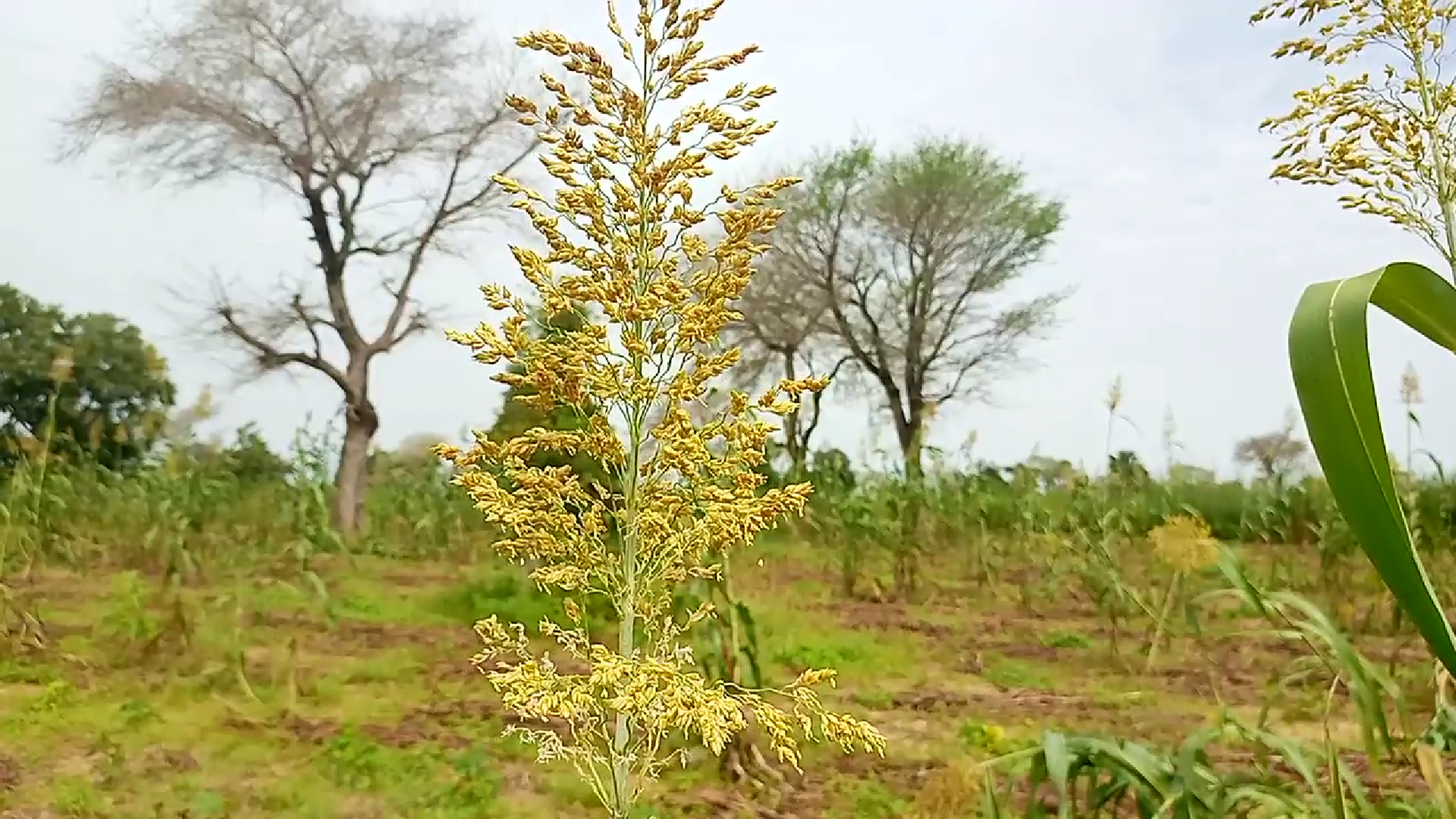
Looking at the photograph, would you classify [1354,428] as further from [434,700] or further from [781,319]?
[781,319]

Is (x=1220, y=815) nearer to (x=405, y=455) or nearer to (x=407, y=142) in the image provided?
(x=405, y=455)

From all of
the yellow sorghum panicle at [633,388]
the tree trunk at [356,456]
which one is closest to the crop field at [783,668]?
the yellow sorghum panicle at [633,388]

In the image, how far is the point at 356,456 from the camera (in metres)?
13.9

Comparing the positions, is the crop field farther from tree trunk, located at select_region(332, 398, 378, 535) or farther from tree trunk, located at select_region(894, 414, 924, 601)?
tree trunk, located at select_region(332, 398, 378, 535)

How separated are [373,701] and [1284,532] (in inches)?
241

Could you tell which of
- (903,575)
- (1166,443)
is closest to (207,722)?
(903,575)

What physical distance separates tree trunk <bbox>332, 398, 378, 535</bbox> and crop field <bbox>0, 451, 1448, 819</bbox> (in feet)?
16.5

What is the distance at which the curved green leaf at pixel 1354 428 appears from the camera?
503 millimetres

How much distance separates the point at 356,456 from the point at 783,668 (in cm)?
1045

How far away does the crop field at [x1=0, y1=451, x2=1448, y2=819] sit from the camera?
245 centimetres

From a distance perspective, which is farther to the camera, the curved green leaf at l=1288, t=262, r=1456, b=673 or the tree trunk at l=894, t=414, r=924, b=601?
the tree trunk at l=894, t=414, r=924, b=601

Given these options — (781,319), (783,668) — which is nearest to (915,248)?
(781,319)

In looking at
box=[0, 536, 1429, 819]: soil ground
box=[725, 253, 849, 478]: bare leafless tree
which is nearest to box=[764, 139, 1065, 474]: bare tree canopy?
box=[725, 253, 849, 478]: bare leafless tree

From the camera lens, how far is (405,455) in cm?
1054
